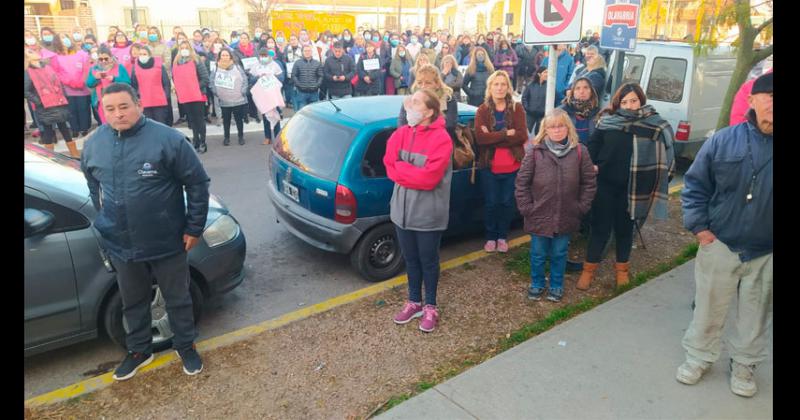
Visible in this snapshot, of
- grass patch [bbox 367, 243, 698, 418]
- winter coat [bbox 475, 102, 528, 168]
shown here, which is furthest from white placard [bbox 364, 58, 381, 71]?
grass patch [bbox 367, 243, 698, 418]

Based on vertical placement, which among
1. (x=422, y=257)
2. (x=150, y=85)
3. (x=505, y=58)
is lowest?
(x=422, y=257)

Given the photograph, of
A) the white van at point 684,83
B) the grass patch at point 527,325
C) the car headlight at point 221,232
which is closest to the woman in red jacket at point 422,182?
the grass patch at point 527,325

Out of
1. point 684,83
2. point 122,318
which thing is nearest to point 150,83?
point 122,318

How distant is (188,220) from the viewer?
3.52 m

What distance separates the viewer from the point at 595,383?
3518mm

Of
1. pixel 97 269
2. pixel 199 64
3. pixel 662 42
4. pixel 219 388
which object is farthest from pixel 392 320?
pixel 199 64

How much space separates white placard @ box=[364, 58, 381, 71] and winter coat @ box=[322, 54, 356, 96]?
124 cm

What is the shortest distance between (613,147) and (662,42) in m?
5.09

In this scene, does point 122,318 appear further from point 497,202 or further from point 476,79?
point 476,79

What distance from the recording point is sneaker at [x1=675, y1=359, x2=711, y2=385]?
3510 mm

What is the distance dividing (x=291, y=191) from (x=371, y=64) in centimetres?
941

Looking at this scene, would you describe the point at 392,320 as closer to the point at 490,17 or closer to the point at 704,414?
the point at 704,414

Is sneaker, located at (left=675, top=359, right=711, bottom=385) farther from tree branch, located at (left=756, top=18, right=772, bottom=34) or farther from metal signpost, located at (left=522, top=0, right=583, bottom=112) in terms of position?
tree branch, located at (left=756, top=18, right=772, bottom=34)

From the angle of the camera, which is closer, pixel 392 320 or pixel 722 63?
pixel 392 320
